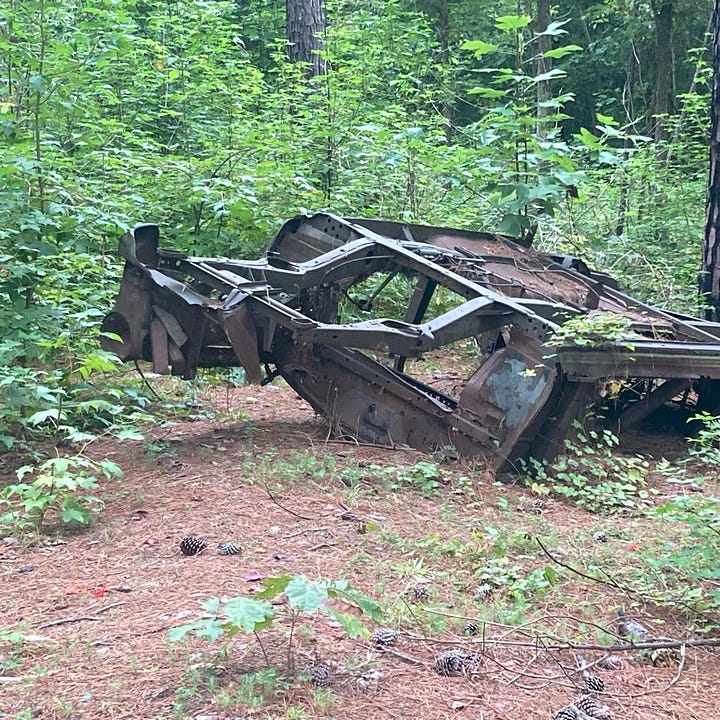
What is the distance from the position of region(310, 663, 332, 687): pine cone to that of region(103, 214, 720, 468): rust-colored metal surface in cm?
261

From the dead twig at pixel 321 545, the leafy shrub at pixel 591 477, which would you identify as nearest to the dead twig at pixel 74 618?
the dead twig at pixel 321 545

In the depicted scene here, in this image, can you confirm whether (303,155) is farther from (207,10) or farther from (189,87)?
(207,10)

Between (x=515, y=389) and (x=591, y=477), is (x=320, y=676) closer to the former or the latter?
(x=515, y=389)

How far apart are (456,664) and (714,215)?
6125mm

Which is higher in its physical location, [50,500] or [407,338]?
[407,338]

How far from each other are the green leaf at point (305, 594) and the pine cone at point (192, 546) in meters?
1.29

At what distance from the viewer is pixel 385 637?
2857 mm

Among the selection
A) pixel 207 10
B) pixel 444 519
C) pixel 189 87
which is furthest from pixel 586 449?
pixel 207 10

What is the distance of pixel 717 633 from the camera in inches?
119

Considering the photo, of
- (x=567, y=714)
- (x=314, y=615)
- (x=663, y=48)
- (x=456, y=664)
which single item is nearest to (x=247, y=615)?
(x=314, y=615)

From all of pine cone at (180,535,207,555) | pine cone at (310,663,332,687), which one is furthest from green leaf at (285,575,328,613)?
pine cone at (180,535,207,555)

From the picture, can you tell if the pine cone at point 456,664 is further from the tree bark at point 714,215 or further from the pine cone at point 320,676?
the tree bark at point 714,215

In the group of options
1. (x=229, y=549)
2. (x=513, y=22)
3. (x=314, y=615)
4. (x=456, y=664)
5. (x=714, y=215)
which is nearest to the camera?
(x=456, y=664)

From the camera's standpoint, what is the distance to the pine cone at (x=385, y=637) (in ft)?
9.32
